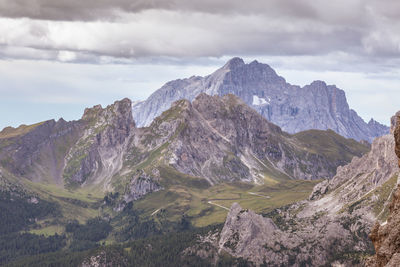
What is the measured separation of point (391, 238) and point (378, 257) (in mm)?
2793

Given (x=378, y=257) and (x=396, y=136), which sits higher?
(x=396, y=136)

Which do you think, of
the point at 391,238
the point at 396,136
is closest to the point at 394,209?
the point at 391,238

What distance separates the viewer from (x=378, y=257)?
54156 millimetres

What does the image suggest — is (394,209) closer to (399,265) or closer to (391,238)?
(391,238)

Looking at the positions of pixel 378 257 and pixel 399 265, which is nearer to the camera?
pixel 399 265

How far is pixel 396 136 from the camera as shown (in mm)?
56062

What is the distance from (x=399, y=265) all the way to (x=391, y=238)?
201 inches

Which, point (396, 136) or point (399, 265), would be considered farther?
point (396, 136)

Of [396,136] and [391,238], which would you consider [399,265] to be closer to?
[391,238]

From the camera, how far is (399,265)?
4803cm

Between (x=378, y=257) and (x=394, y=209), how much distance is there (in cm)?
557

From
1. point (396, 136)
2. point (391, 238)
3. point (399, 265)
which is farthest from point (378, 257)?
point (396, 136)

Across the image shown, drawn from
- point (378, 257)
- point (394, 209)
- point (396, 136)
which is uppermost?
point (396, 136)

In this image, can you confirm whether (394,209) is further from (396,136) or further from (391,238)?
(396,136)
